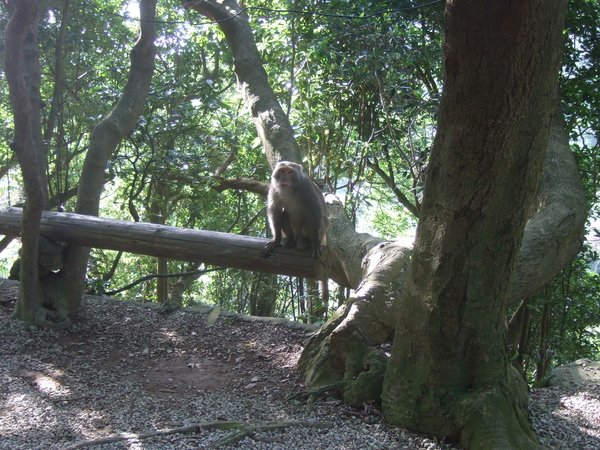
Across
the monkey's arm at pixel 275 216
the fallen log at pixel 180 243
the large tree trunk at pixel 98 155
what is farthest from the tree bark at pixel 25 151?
the monkey's arm at pixel 275 216

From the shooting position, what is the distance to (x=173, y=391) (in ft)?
14.9

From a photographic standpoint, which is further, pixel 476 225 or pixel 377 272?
Result: pixel 377 272

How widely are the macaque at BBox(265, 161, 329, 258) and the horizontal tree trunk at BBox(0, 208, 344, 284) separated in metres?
Answer: 0.12

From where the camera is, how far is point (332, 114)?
26.9 ft

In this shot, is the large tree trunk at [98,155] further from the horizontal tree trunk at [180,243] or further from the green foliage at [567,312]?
the green foliage at [567,312]

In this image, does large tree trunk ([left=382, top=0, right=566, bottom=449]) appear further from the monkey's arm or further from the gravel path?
the monkey's arm

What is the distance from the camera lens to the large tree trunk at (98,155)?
595 cm

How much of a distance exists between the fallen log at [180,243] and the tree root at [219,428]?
2.05 meters

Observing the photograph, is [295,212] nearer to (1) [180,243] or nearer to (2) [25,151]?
(1) [180,243]

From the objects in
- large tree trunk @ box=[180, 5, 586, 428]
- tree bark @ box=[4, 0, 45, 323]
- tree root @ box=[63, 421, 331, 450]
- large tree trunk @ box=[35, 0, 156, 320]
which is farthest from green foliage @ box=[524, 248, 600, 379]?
tree bark @ box=[4, 0, 45, 323]

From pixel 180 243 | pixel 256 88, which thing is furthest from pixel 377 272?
pixel 256 88

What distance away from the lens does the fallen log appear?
5.50 meters

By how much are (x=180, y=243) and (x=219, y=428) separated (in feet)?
7.80

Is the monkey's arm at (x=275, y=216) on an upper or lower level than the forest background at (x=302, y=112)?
lower
